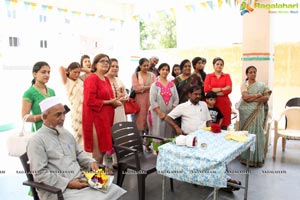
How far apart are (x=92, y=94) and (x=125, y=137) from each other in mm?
580

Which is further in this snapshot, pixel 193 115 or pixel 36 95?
pixel 193 115

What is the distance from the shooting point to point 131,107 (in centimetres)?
390

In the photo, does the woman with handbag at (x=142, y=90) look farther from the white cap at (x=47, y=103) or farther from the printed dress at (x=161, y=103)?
the white cap at (x=47, y=103)

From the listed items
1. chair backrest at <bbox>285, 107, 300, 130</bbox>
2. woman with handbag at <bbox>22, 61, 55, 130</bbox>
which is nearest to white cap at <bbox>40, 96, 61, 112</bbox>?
woman with handbag at <bbox>22, 61, 55, 130</bbox>

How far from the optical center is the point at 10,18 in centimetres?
432

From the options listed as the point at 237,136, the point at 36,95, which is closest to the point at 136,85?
the point at 36,95

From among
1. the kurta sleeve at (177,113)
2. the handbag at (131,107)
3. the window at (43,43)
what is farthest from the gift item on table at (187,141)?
the window at (43,43)

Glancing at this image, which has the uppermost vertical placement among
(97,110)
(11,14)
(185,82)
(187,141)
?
(11,14)

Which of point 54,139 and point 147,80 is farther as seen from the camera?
point 147,80

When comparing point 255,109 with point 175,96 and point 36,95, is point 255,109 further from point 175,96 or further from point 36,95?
point 36,95

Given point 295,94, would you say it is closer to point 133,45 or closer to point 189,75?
point 189,75

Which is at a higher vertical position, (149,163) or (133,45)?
(133,45)

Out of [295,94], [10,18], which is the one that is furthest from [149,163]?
[295,94]

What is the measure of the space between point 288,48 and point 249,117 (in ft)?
7.71
